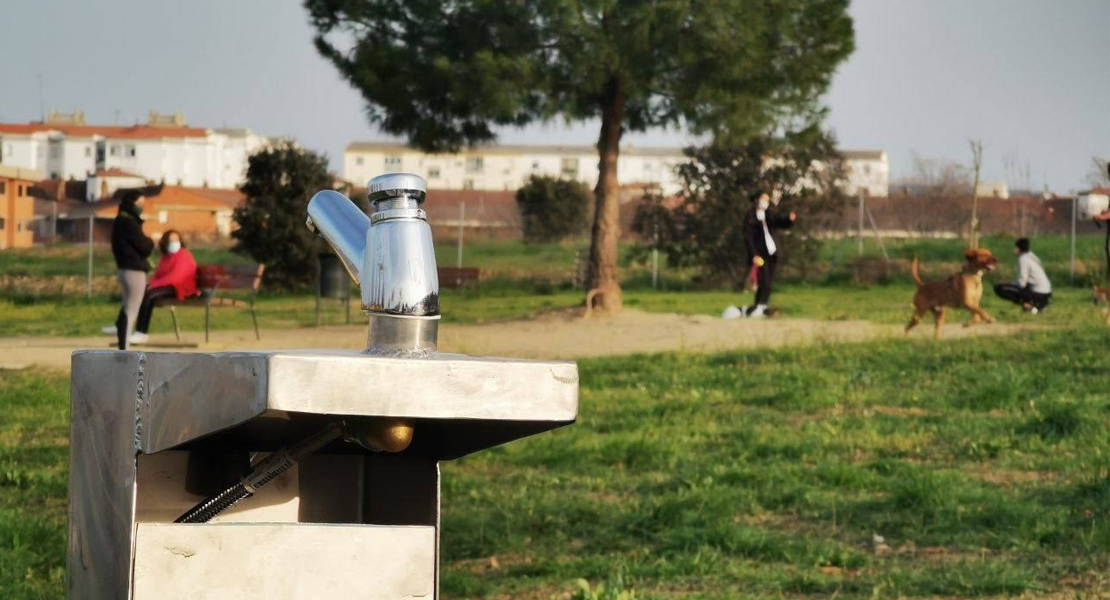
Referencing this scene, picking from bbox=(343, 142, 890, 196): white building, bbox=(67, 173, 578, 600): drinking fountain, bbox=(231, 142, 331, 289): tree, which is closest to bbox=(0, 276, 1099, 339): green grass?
bbox=(231, 142, 331, 289): tree

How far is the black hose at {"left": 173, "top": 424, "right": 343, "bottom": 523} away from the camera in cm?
199

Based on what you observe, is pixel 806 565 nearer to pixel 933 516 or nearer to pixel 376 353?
pixel 933 516

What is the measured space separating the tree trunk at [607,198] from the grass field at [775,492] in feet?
33.3

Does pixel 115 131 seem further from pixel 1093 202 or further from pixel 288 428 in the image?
pixel 288 428

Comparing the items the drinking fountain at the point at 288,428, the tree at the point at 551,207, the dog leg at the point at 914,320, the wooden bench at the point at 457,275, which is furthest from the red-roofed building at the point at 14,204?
the drinking fountain at the point at 288,428

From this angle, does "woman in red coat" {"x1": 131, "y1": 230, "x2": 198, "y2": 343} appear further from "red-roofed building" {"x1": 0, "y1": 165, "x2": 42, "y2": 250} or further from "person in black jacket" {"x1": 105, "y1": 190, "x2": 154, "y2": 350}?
"red-roofed building" {"x1": 0, "y1": 165, "x2": 42, "y2": 250}

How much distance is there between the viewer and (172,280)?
14.2 meters

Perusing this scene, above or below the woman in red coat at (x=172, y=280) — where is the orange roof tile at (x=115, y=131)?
above

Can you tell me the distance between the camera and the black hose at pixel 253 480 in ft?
6.52

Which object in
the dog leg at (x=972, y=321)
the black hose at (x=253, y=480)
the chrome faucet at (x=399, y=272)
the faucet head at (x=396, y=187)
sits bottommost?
the dog leg at (x=972, y=321)

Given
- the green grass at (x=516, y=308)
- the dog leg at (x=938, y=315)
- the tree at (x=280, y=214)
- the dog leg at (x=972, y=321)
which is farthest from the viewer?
the tree at (x=280, y=214)

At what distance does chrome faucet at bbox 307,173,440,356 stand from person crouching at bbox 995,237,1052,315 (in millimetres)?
17333

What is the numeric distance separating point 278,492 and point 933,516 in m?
4.15

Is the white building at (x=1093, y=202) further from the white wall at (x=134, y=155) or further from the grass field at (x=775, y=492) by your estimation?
the white wall at (x=134, y=155)
